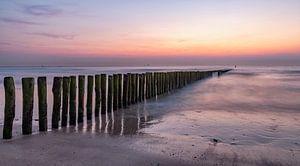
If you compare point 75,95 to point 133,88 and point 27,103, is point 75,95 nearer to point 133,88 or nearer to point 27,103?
point 27,103

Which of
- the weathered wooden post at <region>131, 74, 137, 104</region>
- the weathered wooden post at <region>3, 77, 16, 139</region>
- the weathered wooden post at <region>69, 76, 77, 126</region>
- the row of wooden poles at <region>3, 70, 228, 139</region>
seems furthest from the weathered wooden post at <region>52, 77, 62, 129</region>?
the weathered wooden post at <region>131, 74, 137, 104</region>

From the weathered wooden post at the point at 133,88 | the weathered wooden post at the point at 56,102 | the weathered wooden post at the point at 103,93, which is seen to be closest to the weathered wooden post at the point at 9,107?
the weathered wooden post at the point at 56,102

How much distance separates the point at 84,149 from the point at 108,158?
0.72 meters

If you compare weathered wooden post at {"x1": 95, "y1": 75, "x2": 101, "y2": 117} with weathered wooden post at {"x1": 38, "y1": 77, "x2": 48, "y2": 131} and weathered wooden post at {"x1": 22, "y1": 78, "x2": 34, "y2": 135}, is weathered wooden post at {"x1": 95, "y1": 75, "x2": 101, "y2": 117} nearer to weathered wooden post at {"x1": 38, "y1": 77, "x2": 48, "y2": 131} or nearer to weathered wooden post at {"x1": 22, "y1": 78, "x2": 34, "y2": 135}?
weathered wooden post at {"x1": 38, "y1": 77, "x2": 48, "y2": 131}

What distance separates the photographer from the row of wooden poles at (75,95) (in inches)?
279

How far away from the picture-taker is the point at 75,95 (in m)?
9.06

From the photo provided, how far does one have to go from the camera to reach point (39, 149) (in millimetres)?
5977

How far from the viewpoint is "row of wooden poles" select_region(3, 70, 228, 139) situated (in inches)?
279

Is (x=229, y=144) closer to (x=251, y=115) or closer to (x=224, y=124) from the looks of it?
(x=224, y=124)

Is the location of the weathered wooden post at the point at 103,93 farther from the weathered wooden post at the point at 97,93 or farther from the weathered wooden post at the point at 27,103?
the weathered wooden post at the point at 27,103

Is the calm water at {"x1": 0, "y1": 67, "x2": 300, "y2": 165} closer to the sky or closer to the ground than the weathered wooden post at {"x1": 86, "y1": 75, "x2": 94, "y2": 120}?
closer to the ground

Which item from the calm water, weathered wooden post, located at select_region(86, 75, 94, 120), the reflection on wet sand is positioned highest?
weathered wooden post, located at select_region(86, 75, 94, 120)

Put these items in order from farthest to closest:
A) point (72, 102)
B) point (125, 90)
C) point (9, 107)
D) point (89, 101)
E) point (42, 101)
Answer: point (125, 90)
point (89, 101)
point (72, 102)
point (42, 101)
point (9, 107)

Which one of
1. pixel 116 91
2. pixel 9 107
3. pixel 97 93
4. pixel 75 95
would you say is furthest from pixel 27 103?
pixel 116 91
